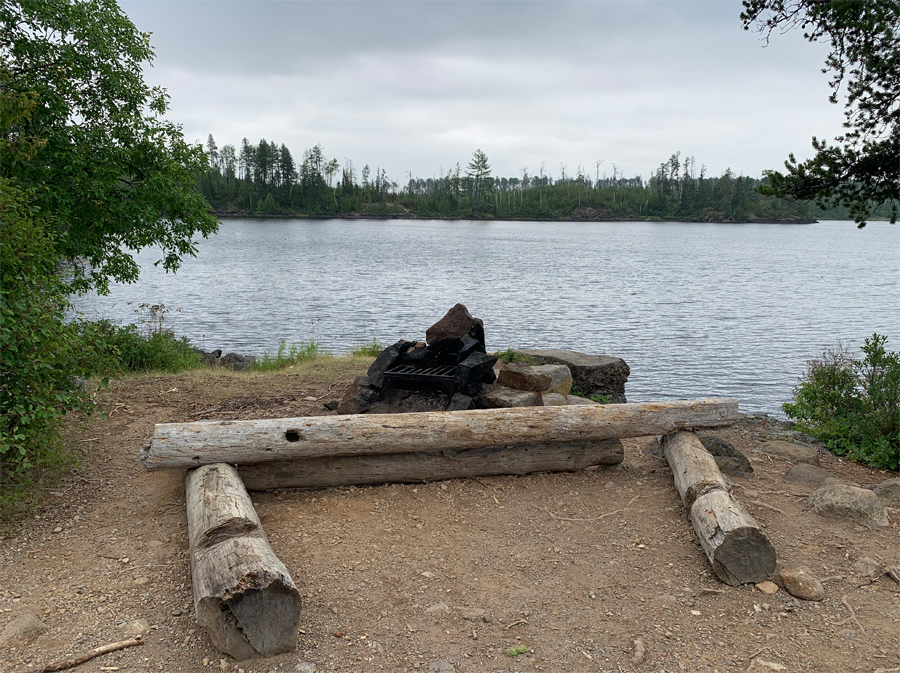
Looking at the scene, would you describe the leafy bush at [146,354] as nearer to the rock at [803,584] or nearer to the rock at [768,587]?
the rock at [768,587]

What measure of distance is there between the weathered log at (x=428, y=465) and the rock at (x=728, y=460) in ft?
3.39

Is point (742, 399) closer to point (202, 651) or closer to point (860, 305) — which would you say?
point (202, 651)

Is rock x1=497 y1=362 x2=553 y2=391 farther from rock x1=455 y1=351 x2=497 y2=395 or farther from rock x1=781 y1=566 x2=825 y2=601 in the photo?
rock x1=781 y1=566 x2=825 y2=601

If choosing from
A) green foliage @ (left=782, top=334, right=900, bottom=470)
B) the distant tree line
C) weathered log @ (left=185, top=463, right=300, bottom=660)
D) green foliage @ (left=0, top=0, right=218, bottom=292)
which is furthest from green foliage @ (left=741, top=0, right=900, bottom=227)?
the distant tree line

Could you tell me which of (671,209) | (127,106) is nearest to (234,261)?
(127,106)

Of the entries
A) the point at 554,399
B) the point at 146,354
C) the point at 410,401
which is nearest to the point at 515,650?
the point at 410,401

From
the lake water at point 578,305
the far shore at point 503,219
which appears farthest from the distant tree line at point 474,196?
the lake water at point 578,305

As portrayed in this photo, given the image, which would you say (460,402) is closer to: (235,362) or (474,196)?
(235,362)

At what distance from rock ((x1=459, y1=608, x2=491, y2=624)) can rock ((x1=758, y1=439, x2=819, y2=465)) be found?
16.0 feet

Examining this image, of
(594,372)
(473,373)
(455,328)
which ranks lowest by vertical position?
(594,372)

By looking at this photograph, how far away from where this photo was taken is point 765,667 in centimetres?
391

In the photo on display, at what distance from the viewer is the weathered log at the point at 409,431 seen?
5898 mm

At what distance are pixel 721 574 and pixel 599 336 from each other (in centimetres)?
1786

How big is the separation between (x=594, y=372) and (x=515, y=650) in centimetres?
786
